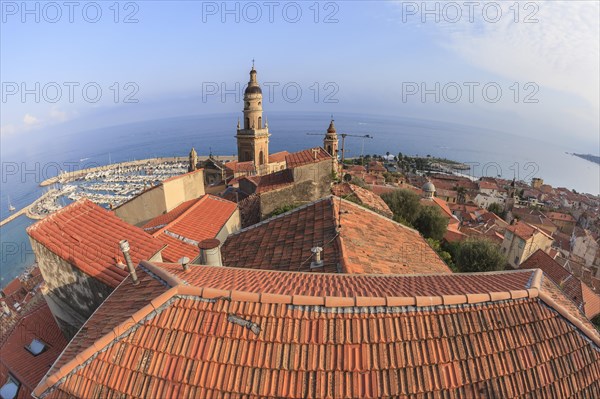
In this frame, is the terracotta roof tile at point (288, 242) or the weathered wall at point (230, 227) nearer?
the terracotta roof tile at point (288, 242)

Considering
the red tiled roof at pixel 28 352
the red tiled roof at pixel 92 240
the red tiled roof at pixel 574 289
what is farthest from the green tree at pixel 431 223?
the red tiled roof at pixel 28 352

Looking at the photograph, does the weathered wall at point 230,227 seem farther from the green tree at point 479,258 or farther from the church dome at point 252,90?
the church dome at point 252,90

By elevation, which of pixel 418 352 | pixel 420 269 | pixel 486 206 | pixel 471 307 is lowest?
pixel 486 206

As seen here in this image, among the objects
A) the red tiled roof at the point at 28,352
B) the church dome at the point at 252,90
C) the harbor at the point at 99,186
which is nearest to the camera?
the red tiled roof at the point at 28,352

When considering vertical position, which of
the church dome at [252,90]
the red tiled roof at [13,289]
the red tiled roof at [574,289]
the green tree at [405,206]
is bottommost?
the red tiled roof at [13,289]

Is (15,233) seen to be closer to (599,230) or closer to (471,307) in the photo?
(471,307)

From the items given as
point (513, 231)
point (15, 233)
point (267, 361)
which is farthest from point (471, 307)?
point (15, 233)

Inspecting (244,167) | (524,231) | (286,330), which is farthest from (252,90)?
(286,330)
